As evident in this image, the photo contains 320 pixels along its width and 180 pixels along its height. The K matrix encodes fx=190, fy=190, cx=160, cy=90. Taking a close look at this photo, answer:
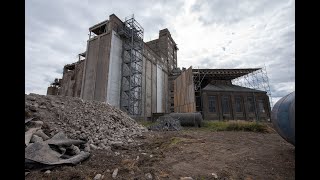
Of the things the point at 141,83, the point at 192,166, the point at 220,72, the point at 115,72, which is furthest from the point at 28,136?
the point at 220,72

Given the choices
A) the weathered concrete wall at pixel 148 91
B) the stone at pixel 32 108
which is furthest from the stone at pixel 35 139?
the weathered concrete wall at pixel 148 91

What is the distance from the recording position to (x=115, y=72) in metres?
22.7

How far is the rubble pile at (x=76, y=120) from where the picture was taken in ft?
23.2

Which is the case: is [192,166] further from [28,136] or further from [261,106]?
[261,106]

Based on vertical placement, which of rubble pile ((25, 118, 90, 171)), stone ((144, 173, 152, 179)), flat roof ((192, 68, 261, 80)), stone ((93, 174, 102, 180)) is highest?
flat roof ((192, 68, 261, 80))

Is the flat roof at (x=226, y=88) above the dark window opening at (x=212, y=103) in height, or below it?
above

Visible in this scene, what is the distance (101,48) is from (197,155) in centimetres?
2044

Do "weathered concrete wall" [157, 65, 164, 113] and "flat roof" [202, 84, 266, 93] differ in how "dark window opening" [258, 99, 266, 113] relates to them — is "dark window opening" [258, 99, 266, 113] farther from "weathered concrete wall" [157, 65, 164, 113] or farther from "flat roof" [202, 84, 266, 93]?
"weathered concrete wall" [157, 65, 164, 113]

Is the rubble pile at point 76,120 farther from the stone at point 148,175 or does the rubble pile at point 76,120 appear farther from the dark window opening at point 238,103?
the dark window opening at point 238,103

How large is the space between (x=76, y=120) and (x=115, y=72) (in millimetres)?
14563

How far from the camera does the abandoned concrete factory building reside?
22484 mm

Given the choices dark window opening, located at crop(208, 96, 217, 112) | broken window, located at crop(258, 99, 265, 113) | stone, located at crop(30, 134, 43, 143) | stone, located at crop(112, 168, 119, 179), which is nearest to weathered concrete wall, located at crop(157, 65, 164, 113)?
dark window opening, located at crop(208, 96, 217, 112)
